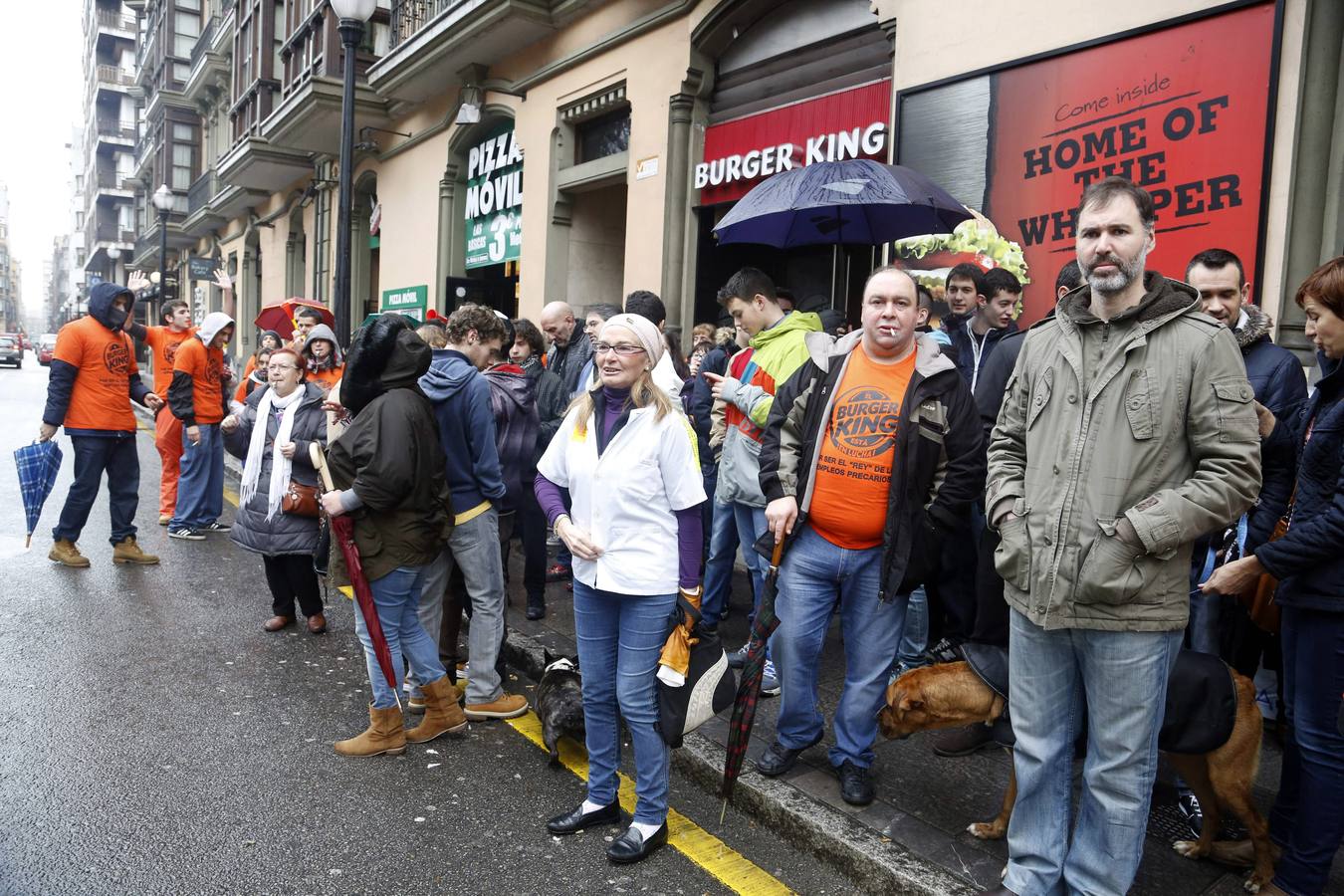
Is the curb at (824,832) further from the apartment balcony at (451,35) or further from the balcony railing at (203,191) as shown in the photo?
the balcony railing at (203,191)

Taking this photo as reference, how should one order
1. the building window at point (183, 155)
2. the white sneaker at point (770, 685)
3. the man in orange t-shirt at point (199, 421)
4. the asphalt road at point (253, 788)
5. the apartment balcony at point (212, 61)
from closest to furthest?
the asphalt road at point (253, 788) → the white sneaker at point (770, 685) → the man in orange t-shirt at point (199, 421) → the apartment balcony at point (212, 61) → the building window at point (183, 155)

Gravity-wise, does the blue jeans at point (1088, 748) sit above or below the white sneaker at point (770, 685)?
above

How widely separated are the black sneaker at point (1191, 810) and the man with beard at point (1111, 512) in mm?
933

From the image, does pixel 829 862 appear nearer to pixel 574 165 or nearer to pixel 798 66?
pixel 798 66

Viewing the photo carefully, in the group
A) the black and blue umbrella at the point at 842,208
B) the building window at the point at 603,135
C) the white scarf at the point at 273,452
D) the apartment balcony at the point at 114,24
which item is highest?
the apartment balcony at the point at 114,24

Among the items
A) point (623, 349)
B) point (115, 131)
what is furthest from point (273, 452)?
point (115, 131)

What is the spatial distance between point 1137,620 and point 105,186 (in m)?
71.2

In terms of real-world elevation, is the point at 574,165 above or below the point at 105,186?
below

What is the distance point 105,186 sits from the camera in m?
60.2

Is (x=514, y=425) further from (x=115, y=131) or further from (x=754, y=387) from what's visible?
(x=115, y=131)

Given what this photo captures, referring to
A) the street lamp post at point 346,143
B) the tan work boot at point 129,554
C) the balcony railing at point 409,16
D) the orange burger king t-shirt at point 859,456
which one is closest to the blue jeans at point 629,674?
the orange burger king t-shirt at point 859,456

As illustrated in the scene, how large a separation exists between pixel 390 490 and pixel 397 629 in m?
0.67

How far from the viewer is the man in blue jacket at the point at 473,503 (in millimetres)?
4371

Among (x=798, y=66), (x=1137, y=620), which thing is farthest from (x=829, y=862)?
(x=798, y=66)
